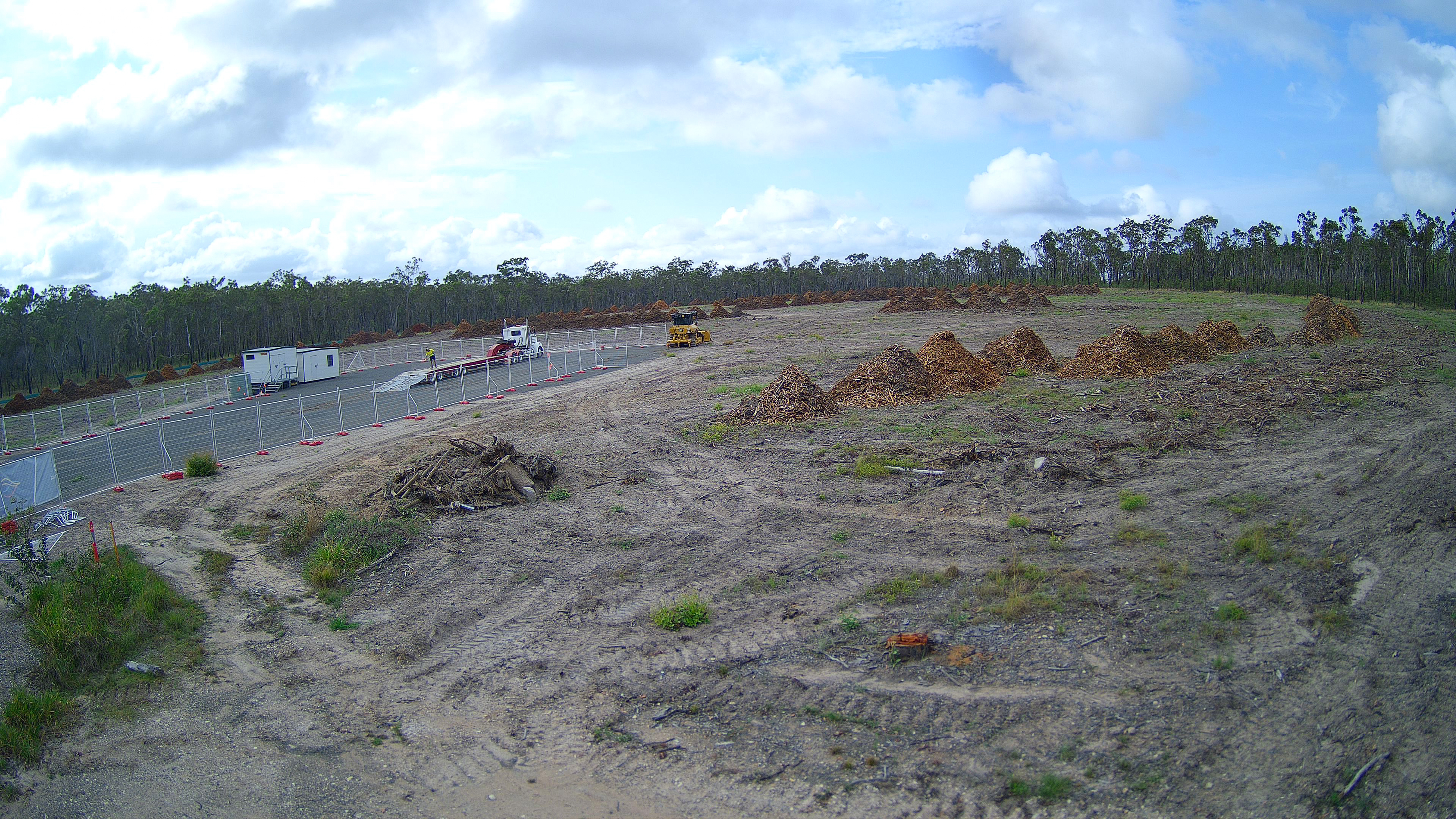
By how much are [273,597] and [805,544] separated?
8391 millimetres

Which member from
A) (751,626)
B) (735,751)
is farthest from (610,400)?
(735,751)

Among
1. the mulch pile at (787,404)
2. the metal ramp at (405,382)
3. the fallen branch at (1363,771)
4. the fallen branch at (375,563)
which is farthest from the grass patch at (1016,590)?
the metal ramp at (405,382)

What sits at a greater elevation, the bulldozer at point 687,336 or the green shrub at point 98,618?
the bulldozer at point 687,336

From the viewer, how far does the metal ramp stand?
37.8 m

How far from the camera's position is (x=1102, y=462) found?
15.2 metres

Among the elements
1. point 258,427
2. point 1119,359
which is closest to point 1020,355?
point 1119,359

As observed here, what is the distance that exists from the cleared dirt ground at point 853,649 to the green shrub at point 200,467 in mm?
3308

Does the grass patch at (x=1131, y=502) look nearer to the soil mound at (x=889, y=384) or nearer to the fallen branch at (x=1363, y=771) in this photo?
the fallen branch at (x=1363, y=771)

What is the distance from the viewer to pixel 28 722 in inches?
304

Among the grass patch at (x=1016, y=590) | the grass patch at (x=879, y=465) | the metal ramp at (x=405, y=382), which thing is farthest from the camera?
the metal ramp at (x=405, y=382)

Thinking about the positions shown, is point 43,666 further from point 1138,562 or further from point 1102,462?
point 1102,462

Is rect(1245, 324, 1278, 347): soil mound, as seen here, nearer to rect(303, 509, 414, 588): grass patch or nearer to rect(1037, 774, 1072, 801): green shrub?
rect(1037, 774, 1072, 801): green shrub

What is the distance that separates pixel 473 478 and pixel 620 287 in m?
119

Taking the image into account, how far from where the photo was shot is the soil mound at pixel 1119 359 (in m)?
26.3
